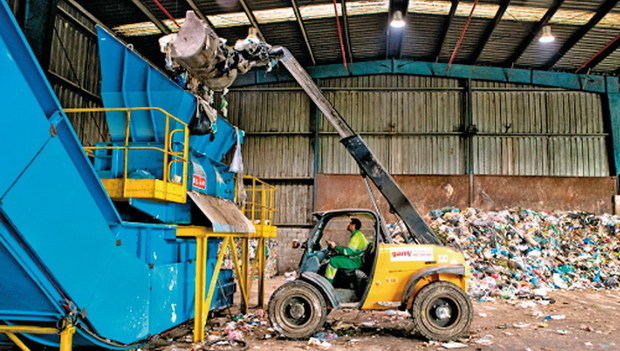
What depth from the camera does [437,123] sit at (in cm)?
1619

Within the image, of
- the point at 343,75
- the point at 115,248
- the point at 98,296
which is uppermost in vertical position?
the point at 343,75

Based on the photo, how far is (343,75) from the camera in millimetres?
16469

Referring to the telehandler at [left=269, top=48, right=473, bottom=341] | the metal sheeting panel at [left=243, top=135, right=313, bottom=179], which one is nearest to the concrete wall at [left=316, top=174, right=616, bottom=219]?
the metal sheeting panel at [left=243, top=135, right=313, bottom=179]

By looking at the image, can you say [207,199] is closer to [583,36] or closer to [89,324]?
[89,324]

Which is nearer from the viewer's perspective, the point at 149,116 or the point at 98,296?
the point at 98,296

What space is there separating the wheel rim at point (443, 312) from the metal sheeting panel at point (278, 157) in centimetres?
1039

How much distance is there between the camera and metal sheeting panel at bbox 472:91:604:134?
15875 millimetres

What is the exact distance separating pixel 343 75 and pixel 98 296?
13.9m

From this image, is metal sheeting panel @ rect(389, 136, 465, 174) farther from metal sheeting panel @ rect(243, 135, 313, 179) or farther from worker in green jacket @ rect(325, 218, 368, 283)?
worker in green jacket @ rect(325, 218, 368, 283)

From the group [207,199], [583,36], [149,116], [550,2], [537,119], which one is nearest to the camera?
[149,116]

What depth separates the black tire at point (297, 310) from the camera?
605 centimetres

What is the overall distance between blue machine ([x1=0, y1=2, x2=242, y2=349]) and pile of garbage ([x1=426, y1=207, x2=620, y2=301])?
24.1ft

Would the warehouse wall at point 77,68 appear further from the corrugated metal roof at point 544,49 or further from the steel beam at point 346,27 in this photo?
the corrugated metal roof at point 544,49

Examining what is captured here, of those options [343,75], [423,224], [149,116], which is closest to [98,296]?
[149,116]
